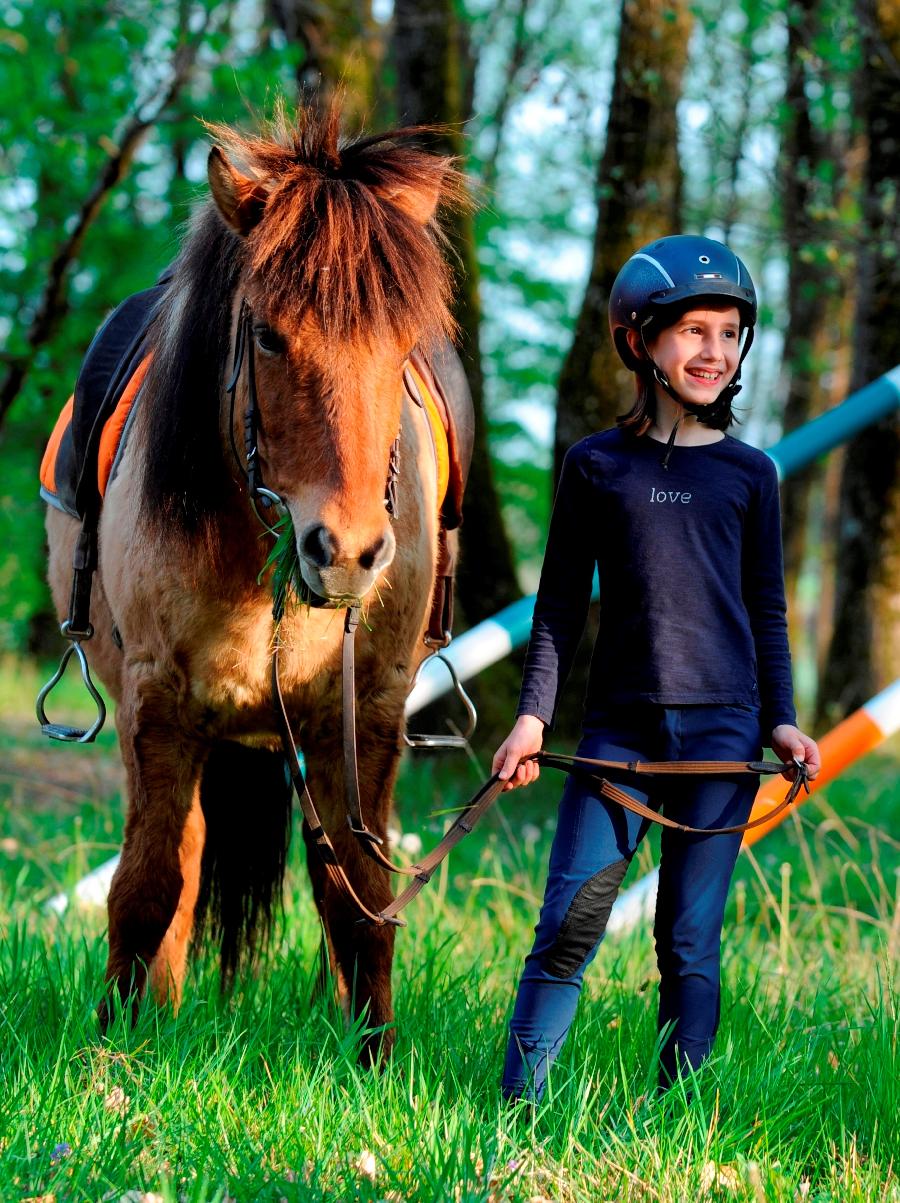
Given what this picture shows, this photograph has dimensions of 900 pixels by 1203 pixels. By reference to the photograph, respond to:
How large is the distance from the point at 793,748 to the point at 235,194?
5.84 ft

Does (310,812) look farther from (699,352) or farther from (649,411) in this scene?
(699,352)

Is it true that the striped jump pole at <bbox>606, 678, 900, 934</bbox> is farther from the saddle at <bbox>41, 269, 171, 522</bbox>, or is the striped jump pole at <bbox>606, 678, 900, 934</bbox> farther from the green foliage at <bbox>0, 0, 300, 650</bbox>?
the green foliage at <bbox>0, 0, 300, 650</bbox>

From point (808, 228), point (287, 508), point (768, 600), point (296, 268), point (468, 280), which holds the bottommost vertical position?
point (768, 600)

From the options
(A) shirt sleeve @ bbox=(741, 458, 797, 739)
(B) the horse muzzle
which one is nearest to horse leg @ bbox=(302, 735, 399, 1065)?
(B) the horse muzzle

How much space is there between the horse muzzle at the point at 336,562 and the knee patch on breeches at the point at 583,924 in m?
0.83

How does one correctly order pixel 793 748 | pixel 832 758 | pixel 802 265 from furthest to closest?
pixel 802 265, pixel 832 758, pixel 793 748

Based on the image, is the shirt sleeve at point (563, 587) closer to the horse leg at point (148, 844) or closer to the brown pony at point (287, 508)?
the brown pony at point (287, 508)

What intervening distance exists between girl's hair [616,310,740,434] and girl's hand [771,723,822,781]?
2.33ft

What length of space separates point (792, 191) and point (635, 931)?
653cm

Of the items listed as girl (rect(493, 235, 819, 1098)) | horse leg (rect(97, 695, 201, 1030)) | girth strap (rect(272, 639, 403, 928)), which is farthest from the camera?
horse leg (rect(97, 695, 201, 1030))

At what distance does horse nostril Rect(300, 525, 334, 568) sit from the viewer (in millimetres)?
2598

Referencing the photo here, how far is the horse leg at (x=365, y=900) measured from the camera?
340 cm

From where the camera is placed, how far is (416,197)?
310 cm

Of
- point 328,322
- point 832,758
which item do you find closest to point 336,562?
point 328,322
